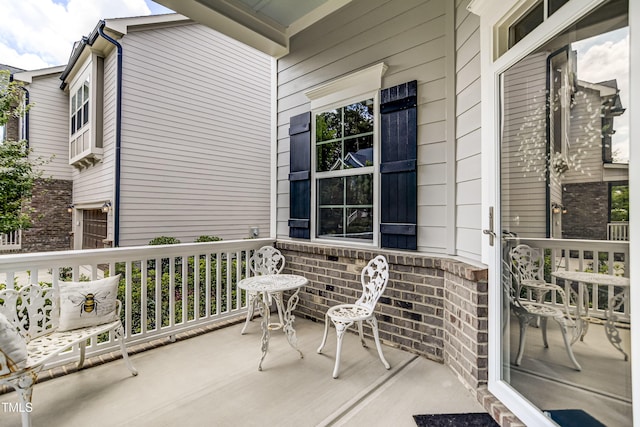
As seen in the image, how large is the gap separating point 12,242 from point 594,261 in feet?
38.0

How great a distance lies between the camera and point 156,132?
246 inches

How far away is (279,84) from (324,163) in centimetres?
144

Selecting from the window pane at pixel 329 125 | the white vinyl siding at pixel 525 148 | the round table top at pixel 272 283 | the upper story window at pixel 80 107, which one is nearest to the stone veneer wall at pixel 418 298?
the white vinyl siding at pixel 525 148

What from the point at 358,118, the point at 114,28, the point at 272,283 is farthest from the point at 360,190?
the point at 114,28

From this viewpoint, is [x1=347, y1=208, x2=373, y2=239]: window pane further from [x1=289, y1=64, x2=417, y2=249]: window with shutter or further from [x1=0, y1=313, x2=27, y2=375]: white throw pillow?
[x1=0, y1=313, x2=27, y2=375]: white throw pillow

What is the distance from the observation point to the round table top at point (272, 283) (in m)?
2.67

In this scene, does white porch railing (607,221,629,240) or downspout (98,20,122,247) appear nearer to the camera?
white porch railing (607,221,629,240)

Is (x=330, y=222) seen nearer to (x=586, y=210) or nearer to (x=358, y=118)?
(x=358, y=118)

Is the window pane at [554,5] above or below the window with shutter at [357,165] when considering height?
above

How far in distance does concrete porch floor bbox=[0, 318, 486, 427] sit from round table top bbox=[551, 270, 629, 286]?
104 cm

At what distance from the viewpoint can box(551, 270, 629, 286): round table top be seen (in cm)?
126

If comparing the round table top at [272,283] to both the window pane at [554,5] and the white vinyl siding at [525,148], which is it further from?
the window pane at [554,5]

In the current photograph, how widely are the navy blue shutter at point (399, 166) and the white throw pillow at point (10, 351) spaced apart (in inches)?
106

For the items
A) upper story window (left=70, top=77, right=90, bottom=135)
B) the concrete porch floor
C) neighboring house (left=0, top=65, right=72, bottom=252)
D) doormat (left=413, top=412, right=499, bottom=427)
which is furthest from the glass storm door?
neighboring house (left=0, top=65, right=72, bottom=252)
